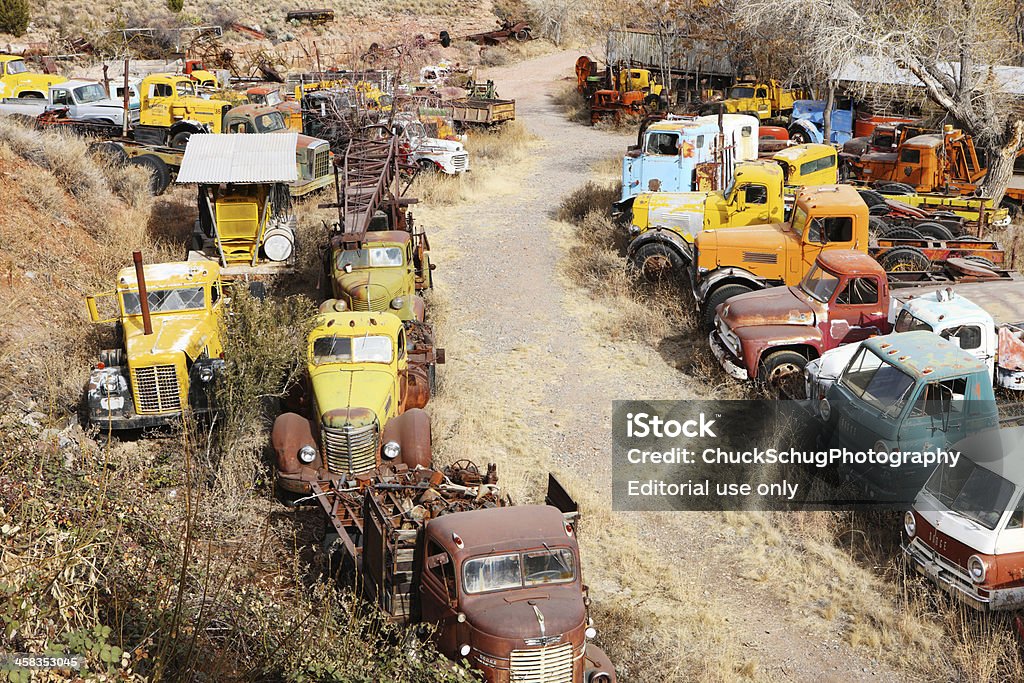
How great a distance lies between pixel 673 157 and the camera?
19.2 meters

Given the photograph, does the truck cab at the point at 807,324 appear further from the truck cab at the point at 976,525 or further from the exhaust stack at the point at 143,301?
the exhaust stack at the point at 143,301

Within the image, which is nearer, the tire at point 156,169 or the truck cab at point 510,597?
the truck cab at point 510,597

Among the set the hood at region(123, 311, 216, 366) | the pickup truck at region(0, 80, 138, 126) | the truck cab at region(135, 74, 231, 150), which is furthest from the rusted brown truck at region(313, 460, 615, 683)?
the pickup truck at region(0, 80, 138, 126)

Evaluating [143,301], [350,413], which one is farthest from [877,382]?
[143,301]

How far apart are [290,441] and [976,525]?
649 centimetres

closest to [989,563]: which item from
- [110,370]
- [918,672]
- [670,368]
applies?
[918,672]

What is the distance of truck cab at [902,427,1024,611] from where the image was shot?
26.4 ft

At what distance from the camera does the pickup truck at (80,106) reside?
76.8 feet

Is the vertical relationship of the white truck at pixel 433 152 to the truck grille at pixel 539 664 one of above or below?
above

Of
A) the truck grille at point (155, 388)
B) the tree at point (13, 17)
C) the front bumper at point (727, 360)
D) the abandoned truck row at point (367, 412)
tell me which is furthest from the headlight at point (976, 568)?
the tree at point (13, 17)

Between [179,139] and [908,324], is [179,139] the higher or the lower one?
the higher one

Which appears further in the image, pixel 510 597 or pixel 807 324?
pixel 807 324

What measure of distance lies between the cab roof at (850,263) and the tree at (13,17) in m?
35.9

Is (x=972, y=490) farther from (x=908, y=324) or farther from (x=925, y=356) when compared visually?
(x=908, y=324)
